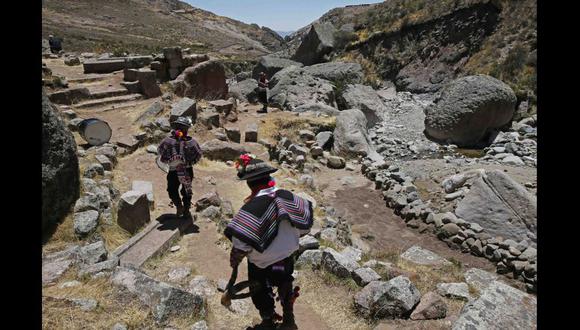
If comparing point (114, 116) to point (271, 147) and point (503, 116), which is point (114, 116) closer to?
point (271, 147)

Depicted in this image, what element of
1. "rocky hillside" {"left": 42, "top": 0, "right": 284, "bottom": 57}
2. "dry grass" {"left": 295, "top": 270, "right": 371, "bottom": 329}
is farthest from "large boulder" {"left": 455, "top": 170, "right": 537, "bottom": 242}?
"rocky hillside" {"left": 42, "top": 0, "right": 284, "bottom": 57}

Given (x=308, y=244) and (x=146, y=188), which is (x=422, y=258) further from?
(x=146, y=188)

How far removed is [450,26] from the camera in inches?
1085

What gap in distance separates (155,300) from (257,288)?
1.17 metres

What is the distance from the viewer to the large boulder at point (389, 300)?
484 centimetres

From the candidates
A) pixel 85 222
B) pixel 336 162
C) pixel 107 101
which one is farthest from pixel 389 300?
pixel 107 101

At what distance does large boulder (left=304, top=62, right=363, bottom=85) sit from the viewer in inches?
861

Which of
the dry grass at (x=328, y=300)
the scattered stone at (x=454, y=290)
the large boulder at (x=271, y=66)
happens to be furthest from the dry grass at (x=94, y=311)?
the large boulder at (x=271, y=66)

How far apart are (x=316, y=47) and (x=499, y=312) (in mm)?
26124

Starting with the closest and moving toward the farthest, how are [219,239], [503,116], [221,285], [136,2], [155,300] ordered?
[155,300]
[221,285]
[219,239]
[503,116]
[136,2]

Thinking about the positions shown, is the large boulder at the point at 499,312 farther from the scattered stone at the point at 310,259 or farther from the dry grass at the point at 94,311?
the dry grass at the point at 94,311

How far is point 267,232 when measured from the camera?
147 inches
